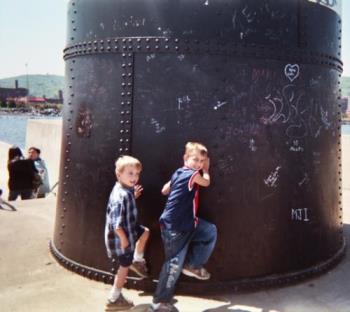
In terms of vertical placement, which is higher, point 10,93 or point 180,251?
point 10,93

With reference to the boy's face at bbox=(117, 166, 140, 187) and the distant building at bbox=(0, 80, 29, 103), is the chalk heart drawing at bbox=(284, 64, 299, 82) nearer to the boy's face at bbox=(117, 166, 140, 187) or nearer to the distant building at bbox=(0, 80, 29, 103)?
the boy's face at bbox=(117, 166, 140, 187)

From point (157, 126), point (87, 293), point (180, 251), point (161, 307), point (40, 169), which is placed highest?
point (157, 126)

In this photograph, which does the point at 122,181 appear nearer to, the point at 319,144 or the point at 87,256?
the point at 87,256

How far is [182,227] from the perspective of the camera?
3723 millimetres

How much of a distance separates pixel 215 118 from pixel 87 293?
2.14 meters

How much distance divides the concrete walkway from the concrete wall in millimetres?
8970

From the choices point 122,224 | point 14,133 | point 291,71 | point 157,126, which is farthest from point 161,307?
point 14,133

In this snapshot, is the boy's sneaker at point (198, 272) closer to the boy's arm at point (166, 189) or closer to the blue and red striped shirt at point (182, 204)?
the blue and red striped shirt at point (182, 204)

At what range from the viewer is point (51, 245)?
538 cm

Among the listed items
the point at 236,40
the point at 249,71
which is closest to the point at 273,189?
the point at 249,71

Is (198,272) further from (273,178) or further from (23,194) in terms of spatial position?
Answer: (23,194)

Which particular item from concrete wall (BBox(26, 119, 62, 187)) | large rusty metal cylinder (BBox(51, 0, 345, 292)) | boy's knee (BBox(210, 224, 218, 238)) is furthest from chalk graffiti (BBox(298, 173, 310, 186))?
concrete wall (BBox(26, 119, 62, 187))

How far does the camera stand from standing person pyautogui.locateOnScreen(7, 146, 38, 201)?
27.9ft

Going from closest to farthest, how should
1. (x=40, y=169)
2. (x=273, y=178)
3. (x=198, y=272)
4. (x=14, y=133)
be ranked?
(x=198, y=272)
(x=273, y=178)
(x=40, y=169)
(x=14, y=133)
